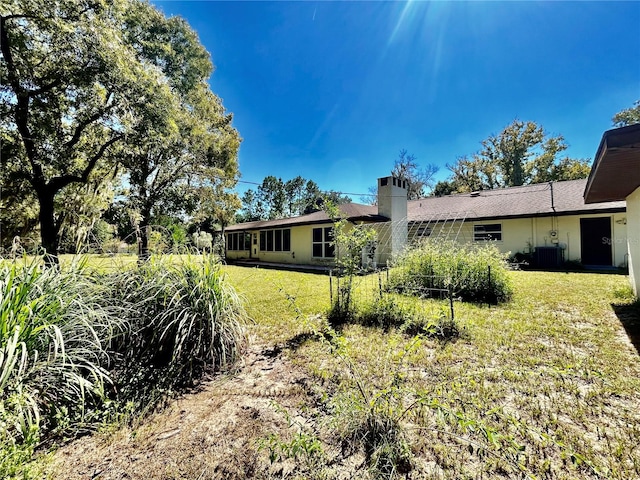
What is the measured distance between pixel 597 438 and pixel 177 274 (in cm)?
450

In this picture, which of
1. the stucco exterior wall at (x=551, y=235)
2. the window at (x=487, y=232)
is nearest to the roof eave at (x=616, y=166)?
the stucco exterior wall at (x=551, y=235)

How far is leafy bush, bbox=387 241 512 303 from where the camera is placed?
22.2 feet

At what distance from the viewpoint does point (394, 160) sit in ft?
107

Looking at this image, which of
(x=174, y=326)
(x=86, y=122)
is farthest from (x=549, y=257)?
(x=86, y=122)

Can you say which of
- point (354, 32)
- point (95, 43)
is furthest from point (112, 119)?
point (354, 32)

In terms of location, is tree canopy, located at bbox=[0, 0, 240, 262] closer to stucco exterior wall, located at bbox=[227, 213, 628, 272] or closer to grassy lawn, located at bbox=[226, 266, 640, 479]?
grassy lawn, located at bbox=[226, 266, 640, 479]

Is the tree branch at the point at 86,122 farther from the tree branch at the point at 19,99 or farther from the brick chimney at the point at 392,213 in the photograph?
the brick chimney at the point at 392,213

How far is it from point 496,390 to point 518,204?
14573 millimetres

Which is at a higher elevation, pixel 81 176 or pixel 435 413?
pixel 81 176

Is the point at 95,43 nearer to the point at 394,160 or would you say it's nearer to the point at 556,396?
the point at 556,396

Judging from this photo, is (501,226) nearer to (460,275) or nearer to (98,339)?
(460,275)

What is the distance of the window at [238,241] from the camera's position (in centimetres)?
2083

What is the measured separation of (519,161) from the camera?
27297mm

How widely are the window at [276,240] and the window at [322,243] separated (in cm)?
242
